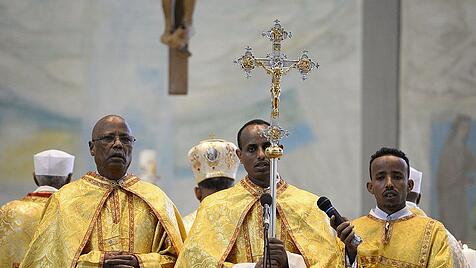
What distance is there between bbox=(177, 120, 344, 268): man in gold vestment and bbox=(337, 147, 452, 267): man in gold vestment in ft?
0.82

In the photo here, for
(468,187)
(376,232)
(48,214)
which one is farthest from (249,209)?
(468,187)

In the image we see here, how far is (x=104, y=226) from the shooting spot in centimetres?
742

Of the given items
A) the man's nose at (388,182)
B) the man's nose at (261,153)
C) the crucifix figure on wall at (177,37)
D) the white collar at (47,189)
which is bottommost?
the white collar at (47,189)

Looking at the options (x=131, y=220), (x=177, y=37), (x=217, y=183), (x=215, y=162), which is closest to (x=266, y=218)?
(x=131, y=220)

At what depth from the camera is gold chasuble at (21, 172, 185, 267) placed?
23.9 feet

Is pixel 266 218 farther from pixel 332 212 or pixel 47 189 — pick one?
pixel 47 189

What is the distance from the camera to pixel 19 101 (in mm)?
Answer: 14492

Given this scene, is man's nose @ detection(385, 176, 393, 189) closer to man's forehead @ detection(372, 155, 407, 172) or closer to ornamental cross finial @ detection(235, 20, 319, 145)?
man's forehead @ detection(372, 155, 407, 172)

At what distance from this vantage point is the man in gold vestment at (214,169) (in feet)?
29.0

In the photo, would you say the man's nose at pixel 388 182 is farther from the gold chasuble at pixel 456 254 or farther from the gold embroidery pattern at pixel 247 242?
the gold embroidery pattern at pixel 247 242

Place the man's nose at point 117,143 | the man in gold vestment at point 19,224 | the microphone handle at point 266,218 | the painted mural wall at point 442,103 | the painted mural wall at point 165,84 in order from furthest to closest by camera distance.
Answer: the painted mural wall at point 165,84 → the painted mural wall at point 442,103 → the man in gold vestment at point 19,224 → the man's nose at point 117,143 → the microphone handle at point 266,218

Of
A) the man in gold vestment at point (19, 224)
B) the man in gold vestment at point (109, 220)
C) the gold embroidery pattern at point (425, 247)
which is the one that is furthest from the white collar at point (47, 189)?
the gold embroidery pattern at point (425, 247)

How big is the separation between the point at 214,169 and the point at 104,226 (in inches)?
65.2

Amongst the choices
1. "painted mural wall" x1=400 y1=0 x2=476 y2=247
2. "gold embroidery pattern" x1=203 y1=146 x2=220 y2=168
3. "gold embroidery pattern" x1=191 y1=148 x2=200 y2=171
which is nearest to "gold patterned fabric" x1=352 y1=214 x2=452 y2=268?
"gold embroidery pattern" x1=203 y1=146 x2=220 y2=168
